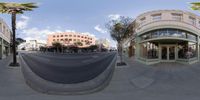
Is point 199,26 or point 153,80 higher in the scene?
point 199,26

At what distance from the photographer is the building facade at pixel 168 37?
98.8ft

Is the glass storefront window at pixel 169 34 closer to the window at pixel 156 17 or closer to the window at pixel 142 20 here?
the window at pixel 142 20

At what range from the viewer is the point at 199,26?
111 ft

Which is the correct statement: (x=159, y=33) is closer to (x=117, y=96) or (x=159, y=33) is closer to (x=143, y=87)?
(x=143, y=87)

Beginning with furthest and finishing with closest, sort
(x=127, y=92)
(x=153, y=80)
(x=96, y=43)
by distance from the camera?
(x=96, y=43) < (x=153, y=80) < (x=127, y=92)

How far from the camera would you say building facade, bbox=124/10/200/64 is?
98.8 ft

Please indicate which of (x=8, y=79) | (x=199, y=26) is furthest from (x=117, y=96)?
(x=199, y=26)

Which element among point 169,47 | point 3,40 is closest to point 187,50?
point 169,47

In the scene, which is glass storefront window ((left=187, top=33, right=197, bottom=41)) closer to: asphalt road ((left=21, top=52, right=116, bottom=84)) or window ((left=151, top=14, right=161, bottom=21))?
window ((left=151, top=14, right=161, bottom=21))

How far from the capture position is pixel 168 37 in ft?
98.2

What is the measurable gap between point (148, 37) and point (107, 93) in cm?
2192

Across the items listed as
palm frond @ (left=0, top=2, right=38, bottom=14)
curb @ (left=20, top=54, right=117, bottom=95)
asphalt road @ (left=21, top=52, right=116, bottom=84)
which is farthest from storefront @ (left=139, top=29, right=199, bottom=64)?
curb @ (left=20, top=54, right=117, bottom=95)

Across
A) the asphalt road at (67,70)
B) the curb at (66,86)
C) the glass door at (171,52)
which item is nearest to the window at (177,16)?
the glass door at (171,52)

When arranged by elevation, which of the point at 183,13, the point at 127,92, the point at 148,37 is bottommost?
the point at 127,92
